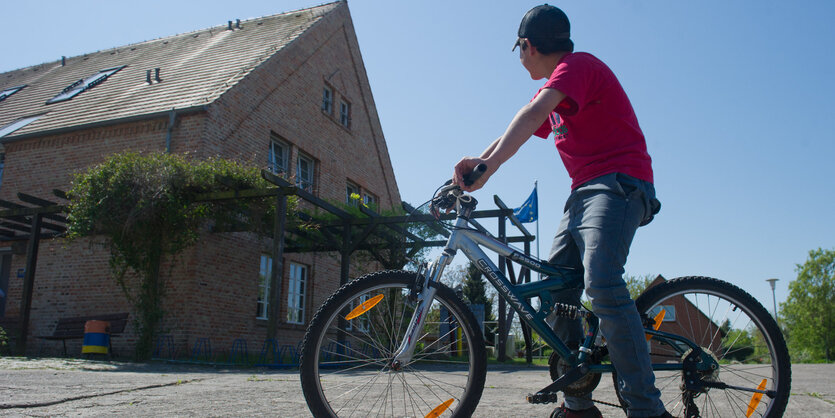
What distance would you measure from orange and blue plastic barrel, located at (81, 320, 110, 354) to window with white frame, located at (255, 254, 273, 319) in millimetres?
3467

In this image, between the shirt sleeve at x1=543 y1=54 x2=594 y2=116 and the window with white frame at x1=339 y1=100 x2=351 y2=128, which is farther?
the window with white frame at x1=339 y1=100 x2=351 y2=128

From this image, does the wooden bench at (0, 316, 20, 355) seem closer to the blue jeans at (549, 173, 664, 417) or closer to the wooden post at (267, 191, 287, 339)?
the wooden post at (267, 191, 287, 339)

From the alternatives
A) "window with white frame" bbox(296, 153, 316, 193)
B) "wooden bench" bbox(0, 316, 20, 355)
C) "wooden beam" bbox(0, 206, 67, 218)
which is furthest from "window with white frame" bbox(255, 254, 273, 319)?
"wooden bench" bbox(0, 316, 20, 355)

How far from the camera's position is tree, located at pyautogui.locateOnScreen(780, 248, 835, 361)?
37219 mm

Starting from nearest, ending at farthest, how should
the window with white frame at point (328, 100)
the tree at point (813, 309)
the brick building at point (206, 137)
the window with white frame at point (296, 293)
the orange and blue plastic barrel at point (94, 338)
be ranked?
the orange and blue plastic barrel at point (94, 338) → the brick building at point (206, 137) → the window with white frame at point (296, 293) → the window with white frame at point (328, 100) → the tree at point (813, 309)

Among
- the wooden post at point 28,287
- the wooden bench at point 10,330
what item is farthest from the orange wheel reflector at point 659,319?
the wooden bench at point 10,330

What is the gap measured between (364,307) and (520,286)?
614 millimetres

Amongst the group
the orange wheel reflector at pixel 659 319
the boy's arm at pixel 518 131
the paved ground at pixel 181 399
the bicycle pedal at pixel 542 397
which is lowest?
the paved ground at pixel 181 399

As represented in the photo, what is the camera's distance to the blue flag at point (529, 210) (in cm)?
1400

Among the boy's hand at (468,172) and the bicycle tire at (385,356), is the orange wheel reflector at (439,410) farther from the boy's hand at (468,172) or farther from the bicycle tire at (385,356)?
the boy's hand at (468,172)

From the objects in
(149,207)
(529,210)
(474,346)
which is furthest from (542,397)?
(529,210)

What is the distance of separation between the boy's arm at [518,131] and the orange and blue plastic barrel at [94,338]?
9109 mm

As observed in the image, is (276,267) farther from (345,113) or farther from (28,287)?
(345,113)

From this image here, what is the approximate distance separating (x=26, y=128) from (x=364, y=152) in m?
8.66
